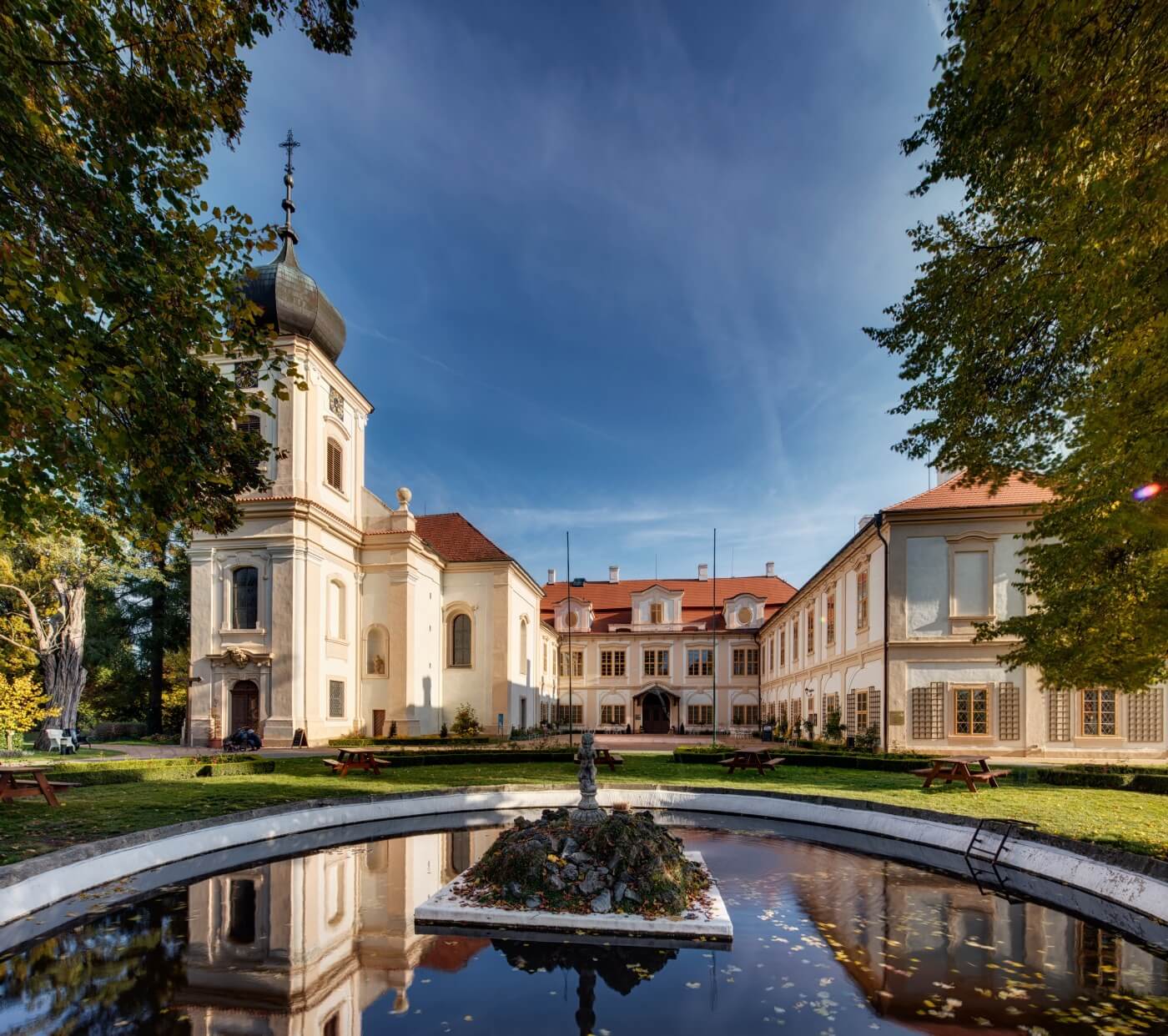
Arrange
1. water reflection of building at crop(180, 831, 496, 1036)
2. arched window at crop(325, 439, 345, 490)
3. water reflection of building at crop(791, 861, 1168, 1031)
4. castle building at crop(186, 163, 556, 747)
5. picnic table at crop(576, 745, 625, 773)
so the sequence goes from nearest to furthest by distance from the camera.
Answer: water reflection of building at crop(180, 831, 496, 1036), water reflection of building at crop(791, 861, 1168, 1031), picnic table at crop(576, 745, 625, 773), castle building at crop(186, 163, 556, 747), arched window at crop(325, 439, 345, 490)

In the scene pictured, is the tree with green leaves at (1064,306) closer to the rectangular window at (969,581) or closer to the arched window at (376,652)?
the rectangular window at (969,581)

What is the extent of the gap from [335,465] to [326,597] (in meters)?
6.22

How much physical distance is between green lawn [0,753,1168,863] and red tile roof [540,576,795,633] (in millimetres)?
31057

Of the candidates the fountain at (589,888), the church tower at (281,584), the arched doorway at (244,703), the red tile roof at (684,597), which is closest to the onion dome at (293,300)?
the church tower at (281,584)

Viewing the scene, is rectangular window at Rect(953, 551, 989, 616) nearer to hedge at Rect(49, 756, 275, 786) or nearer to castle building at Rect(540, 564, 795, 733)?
hedge at Rect(49, 756, 275, 786)

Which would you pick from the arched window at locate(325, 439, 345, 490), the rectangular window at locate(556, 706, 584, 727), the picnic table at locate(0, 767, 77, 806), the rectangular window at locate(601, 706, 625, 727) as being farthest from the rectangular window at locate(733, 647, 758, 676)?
the picnic table at locate(0, 767, 77, 806)

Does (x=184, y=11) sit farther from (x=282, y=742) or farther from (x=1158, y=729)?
(x=1158, y=729)

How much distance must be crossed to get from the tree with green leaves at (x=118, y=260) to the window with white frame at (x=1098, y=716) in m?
25.0

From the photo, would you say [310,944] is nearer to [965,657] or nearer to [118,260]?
[118,260]

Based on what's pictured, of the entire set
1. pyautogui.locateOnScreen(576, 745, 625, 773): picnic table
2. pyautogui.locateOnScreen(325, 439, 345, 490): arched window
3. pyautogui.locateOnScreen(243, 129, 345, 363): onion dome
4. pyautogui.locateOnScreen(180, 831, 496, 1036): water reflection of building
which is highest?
pyautogui.locateOnScreen(243, 129, 345, 363): onion dome

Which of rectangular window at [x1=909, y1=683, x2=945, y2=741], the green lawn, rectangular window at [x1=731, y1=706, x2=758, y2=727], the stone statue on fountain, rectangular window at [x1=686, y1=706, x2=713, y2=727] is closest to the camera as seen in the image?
the stone statue on fountain

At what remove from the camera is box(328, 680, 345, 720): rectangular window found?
31.1 m

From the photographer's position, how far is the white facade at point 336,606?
94.6 ft

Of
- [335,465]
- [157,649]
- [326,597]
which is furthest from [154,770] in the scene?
[157,649]
